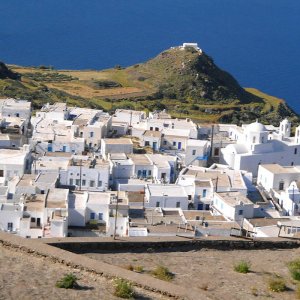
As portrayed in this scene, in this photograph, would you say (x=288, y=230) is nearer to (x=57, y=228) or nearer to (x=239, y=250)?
(x=57, y=228)

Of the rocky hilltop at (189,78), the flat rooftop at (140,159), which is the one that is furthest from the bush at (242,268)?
the rocky hilltop at (189,78)

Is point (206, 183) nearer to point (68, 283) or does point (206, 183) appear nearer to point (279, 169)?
point (279, 169)

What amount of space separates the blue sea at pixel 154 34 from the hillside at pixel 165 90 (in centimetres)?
1598

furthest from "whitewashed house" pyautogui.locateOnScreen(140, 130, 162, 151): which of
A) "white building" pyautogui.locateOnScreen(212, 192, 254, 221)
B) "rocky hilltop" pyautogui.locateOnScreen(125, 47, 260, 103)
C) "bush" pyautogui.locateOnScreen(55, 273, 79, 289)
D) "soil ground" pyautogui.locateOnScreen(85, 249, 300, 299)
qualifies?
"rocky hilltop" pyautogui.locateOnScreen(125, 47, 260, 103)

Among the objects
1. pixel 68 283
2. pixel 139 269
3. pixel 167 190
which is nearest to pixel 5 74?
pixel 167 190

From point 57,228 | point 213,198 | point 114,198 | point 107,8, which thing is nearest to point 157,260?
point 57,228

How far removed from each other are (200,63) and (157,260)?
5090 cm

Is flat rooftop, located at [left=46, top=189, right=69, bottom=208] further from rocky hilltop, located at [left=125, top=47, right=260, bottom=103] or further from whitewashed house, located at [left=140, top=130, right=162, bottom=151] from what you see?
rocky hilltop, located at [left=125, top=47, right=260, bottom=103]

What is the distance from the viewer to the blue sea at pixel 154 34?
287ft

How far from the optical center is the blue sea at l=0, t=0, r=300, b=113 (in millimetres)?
87562

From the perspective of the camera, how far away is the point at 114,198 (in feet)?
69.8

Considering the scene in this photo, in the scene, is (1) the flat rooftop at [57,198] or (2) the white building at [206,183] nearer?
(1) the flat rooftop at [57,198]

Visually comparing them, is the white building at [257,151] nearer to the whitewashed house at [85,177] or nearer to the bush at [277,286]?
the whitewashed house at [85,177]

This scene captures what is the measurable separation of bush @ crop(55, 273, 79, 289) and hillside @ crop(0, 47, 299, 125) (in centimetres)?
3609
